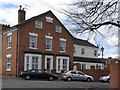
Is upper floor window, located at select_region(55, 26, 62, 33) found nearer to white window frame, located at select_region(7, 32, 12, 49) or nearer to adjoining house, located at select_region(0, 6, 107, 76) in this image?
adjoining house, located at select_region(0, 6, 107, 76)

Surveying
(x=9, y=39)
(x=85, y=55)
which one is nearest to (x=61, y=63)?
(x=9, y=39)

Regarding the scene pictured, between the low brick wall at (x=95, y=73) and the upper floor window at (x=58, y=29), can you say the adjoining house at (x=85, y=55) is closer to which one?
the low brick wall at (x=95, y=73)

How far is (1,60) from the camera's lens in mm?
44938

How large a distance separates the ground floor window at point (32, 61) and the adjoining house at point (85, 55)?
14232 mm

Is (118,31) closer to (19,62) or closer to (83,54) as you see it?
(19,62)

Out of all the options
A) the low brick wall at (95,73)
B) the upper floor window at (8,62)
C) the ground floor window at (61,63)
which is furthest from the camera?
the low brick wall at (95,73)

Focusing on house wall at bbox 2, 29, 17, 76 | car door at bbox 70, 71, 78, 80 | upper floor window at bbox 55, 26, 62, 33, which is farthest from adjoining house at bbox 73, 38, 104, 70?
house wall at bbox 2, 29, 17, 76

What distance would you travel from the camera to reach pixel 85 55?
62.5 metres

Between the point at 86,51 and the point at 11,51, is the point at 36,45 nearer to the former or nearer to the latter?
the point at 11,51

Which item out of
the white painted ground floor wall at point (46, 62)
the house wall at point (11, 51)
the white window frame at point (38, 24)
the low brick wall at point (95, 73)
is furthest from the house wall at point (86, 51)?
the house wall at point (11, 51)

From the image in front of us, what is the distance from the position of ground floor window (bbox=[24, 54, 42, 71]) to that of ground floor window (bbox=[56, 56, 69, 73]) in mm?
3809

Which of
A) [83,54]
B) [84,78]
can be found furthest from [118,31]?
[83,54]

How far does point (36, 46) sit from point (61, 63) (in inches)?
218

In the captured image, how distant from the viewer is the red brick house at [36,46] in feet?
139
